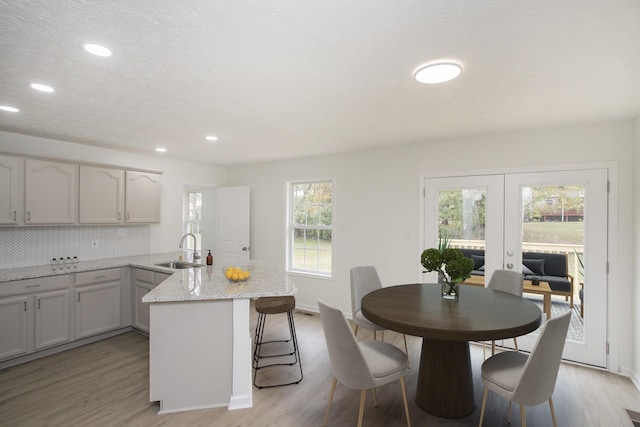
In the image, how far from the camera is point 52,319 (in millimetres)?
3283

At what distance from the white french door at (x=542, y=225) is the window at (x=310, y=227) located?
5.22 feet

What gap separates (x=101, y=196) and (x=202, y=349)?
2684 millimetres

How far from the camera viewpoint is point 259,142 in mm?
3922

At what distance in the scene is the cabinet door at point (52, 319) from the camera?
3.19 m

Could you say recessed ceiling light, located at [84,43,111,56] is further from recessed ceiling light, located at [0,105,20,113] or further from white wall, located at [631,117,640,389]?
white wall, located at [631,117,640,389]

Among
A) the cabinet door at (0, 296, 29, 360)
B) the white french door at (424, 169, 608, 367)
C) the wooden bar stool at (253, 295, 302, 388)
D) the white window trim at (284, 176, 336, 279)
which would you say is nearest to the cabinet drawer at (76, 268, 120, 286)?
the cabinet door at (0, 296, 29, 360)

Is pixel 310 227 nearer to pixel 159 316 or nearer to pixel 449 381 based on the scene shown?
pixel 159 316

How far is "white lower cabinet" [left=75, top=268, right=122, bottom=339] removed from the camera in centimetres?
350

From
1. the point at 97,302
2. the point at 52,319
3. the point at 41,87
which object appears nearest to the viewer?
the point at 41,87

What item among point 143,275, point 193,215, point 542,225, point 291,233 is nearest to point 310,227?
point 291,233

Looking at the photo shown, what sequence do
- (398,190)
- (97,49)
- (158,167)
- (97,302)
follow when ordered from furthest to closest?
(158,167) < (398,190) < (97,302) < (97,49)

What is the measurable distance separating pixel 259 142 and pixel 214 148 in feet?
2.50

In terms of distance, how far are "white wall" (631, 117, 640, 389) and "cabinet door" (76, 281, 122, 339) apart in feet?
17.6

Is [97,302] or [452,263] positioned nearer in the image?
[452,263]
